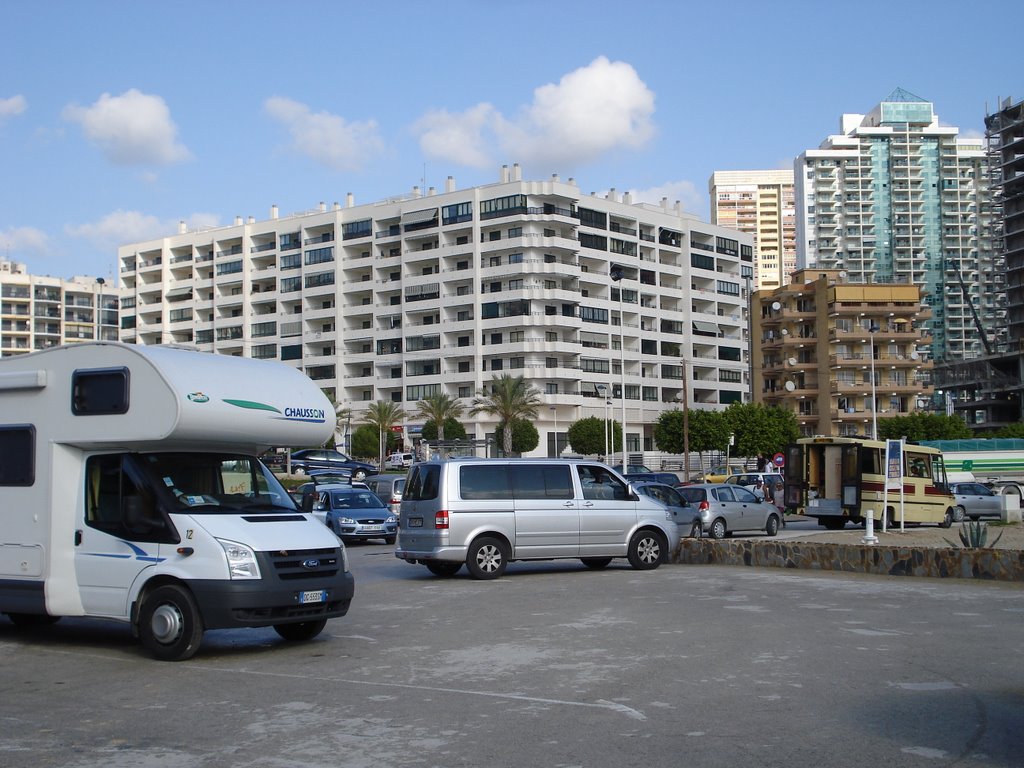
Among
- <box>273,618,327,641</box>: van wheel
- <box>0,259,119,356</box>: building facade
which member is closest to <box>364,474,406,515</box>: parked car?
<box>273,618,327,641</box>: van wheel

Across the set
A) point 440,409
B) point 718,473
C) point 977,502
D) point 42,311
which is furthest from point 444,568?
point 42,311

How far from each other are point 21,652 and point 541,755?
6.85m

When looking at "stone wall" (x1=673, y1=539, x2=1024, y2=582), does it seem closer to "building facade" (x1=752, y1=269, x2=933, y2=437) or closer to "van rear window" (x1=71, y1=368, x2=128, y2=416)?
"van rear window" (x1=71, y1=368, x2=128, y2=416)

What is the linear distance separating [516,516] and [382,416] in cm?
7489

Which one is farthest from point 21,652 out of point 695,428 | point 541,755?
point 695,428

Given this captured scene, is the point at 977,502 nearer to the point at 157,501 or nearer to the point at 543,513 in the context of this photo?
the point at 543,513

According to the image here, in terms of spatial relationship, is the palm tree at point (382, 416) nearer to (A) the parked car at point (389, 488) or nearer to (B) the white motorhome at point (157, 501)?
(A) the parked car at point (389, 488)

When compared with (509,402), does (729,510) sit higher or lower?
lower

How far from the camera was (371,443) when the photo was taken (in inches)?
3679

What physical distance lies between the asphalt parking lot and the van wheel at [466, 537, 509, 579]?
301 centimetres

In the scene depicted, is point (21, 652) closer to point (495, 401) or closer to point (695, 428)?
point (495, 401)

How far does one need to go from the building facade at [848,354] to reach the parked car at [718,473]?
42.6 ft

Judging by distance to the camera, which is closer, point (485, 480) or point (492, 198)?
point (485, 480)

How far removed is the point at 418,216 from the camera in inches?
3883
